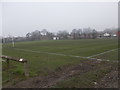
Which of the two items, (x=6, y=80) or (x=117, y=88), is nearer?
(x=117, y=88)

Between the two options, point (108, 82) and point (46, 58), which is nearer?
point (108, 82)

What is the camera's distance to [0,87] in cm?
609

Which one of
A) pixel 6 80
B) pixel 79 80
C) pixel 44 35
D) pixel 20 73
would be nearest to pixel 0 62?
pixel 20 73

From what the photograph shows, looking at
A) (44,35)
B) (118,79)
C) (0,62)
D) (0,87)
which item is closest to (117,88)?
(118,79)

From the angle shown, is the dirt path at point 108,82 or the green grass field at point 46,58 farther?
the green grass field at point 46,58

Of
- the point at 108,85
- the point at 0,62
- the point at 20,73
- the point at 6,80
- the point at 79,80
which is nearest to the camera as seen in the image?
the point at 108,85

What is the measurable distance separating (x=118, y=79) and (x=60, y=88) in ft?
9.13

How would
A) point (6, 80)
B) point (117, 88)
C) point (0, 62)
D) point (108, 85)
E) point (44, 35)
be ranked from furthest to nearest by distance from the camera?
point (44, 35)
point (0, 62)
point (6, 80)
point (108, 85)
point (117, 88)

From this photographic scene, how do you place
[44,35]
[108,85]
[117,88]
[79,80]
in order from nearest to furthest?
[117,88], [108,85], [79,80], [44,35]

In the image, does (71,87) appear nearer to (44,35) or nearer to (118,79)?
(118,79)

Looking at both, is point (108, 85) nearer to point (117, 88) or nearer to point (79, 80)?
point (117, 88)

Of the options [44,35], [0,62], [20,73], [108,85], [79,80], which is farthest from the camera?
[44,35]

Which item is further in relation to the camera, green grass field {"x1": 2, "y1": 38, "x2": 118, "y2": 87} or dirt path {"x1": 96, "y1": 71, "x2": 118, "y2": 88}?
Result: green grass field {"x1": 2, "y1": 38, "x2": 118, "y2": 87}

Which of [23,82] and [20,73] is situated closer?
[23,82]
